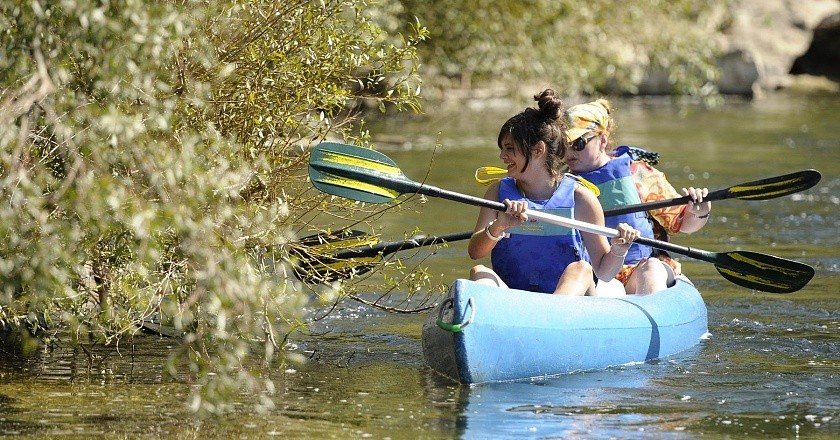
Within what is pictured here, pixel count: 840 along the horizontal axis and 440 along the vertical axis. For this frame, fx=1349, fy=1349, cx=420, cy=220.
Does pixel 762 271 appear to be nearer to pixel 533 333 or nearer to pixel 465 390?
pixel 533 333

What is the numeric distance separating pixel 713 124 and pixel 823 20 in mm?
7629

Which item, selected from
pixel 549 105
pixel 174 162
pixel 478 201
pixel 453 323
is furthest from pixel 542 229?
pixel 174 162

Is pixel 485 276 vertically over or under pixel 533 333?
over

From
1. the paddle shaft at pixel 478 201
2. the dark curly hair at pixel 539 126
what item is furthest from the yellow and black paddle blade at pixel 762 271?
the dark curly hair at pixel 539 126

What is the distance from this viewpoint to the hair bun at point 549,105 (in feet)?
17.4

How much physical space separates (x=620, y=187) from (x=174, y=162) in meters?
2.85

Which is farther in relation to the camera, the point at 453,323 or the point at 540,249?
the point at 540,249

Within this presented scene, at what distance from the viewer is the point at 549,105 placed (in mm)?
5316

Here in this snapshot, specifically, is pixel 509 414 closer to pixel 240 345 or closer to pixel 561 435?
pixel 561 435

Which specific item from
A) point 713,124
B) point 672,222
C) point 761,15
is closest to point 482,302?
point 672,222

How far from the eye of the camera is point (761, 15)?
2381cm

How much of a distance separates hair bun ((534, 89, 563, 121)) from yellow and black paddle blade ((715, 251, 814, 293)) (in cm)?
139

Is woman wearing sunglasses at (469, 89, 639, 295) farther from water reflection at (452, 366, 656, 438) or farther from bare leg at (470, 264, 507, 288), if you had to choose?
water reflection at (452, 366, 656, 438)

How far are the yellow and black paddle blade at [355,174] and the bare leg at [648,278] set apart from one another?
1.28 m
